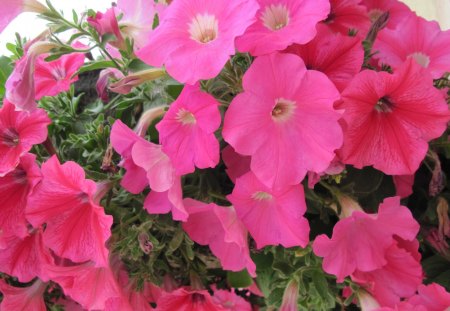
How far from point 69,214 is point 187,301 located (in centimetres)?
19

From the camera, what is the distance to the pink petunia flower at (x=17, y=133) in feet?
1.80

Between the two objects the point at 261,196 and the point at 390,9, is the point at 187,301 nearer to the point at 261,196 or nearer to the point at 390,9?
the point at 261,196

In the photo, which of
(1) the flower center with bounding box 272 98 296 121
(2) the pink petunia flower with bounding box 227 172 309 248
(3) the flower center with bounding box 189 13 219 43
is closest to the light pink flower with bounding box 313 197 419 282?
(2) the pink petunia flower with bounding box 227 172 309 248

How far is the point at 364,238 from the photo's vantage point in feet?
1.80

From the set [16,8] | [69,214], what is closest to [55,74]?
[16,8]

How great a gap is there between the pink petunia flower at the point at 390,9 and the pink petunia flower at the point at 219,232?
352 millimetres

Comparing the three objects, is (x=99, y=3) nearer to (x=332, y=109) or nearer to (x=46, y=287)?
(x=46, y=287)

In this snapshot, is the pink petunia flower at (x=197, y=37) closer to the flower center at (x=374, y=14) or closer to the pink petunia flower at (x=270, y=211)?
the pink petunia flower at (x=270, y=211)

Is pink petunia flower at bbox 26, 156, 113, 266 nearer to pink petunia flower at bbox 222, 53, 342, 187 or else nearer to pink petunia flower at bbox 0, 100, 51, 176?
pink petunia flower at bbox 0, 100, 51, 176

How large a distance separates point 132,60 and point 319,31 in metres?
0.22

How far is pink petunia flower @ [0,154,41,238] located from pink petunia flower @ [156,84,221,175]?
162 mm

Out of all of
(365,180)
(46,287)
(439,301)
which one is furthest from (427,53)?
(46,287)

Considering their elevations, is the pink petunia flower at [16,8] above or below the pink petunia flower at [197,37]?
below

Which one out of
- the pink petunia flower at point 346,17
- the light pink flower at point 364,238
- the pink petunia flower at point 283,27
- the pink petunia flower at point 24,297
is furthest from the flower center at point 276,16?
the pink petunia flower at point 24,297
